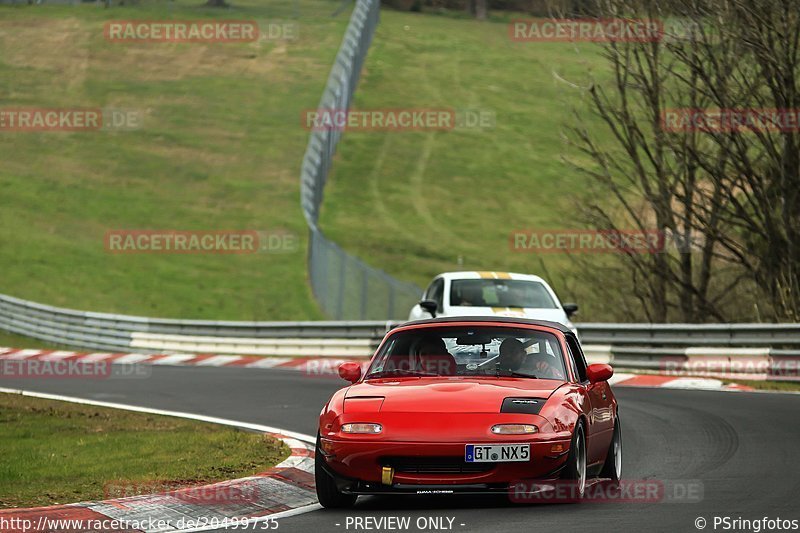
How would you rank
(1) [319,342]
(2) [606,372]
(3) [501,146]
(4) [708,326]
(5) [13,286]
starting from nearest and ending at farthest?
(2) [606,372] < (4) [708,326] < (1) [319,342] < (5) [13,286] < (3) [501,146]

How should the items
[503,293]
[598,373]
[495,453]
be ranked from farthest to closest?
1. [503,293]
2. [598,373]
3. [495,453]

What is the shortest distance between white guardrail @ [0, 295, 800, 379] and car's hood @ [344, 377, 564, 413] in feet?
39.6

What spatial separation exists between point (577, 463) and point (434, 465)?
1002mm

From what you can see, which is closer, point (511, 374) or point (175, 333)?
point (511, 374)

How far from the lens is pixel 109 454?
1277 cm

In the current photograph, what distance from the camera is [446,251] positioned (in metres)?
51.8

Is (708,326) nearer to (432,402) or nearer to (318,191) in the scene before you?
(432,402)

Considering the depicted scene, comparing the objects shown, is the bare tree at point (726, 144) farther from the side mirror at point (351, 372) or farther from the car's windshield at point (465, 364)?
the side mirror at point (351, 372)

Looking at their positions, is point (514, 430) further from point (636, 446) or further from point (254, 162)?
point (254, 162)

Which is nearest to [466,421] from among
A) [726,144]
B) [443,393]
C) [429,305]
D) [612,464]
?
[443,393]

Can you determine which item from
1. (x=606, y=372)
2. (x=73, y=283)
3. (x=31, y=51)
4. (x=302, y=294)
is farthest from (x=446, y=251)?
(x=606, y=372)

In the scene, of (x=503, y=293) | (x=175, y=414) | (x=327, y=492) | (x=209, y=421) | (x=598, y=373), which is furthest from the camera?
(x=503, y=293)

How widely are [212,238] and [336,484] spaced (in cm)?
4253

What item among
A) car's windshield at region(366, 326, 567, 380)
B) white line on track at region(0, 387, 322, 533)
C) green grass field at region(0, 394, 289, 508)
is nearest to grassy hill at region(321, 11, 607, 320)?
white line on track at region(0, 387, 322, 533)
